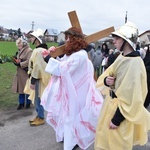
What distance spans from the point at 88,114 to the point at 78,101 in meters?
0.23

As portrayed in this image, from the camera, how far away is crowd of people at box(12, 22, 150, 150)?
2.51m

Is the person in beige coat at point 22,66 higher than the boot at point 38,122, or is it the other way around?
the person in beige coat at point 22,66

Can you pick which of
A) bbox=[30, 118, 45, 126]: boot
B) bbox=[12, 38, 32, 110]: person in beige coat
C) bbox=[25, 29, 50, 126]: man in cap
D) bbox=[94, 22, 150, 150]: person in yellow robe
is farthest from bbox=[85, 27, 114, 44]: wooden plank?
bbox=[12, 38, 32, 110]: person in beige coat

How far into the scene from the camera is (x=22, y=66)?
19.2 feet

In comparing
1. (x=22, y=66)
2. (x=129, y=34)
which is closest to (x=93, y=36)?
(x=129, y=34)

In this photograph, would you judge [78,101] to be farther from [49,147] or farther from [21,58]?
[21,58]

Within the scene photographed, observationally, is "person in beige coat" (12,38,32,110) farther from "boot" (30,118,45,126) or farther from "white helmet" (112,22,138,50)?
"white helmet" (112,22,138,50)

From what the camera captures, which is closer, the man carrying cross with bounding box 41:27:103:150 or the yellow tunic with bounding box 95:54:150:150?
the yellow tunic with bounding box 95:54:150:150

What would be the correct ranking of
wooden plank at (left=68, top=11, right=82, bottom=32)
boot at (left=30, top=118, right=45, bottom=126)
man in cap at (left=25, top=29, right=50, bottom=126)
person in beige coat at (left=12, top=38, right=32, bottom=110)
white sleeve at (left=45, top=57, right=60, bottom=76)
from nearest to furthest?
white sleeve at (left=45, top=57, right=60, bottom=76) → wooden plank at (left=68, top=11, right=82, bottom=32) → man in cap at (left=25, top=29, right=50, bottom=126) → boot at (left=30, top=118, right=45, bottom=126) → person in beige coat at (left=12, top=38, right=32, bottom=110)

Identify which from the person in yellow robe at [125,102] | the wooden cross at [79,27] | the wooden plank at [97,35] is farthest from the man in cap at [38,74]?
the person in yellow robe at [125,102]

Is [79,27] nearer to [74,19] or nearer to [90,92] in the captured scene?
[74,19]

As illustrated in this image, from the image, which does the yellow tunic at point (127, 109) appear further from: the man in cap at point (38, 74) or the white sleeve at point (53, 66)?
the man in cap at point (38, 74)

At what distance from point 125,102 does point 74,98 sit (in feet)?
3.81

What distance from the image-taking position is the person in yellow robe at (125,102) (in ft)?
8.09
